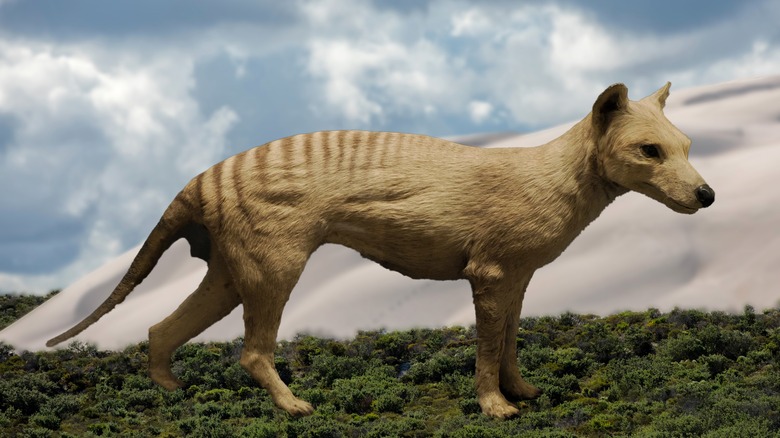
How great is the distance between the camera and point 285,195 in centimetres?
910

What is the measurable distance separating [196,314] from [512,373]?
304cm

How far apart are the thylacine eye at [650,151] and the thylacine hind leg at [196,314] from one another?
3.95 meters

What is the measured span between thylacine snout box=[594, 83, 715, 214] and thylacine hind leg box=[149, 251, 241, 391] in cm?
369

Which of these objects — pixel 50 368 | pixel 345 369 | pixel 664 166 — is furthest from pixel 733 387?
pixel 50 368

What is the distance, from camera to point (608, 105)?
345 inches

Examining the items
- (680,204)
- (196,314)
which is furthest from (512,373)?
(196,314)

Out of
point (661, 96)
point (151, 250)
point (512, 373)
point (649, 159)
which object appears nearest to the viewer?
point (649, 159)

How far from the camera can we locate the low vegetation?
9.00 meters

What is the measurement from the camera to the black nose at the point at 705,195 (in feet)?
27.6

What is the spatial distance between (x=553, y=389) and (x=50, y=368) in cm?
632

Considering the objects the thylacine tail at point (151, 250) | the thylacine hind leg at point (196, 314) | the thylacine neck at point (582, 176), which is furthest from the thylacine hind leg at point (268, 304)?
the thylacine neck at point (582, 176)

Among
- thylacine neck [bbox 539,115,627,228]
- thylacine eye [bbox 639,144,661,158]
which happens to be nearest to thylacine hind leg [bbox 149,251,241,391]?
thylacine neck [bbox 539,115,627,228]

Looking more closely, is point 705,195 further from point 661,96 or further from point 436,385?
point 436,385

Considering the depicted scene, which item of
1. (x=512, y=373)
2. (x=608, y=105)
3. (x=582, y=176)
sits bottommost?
(x=512, y=373)
